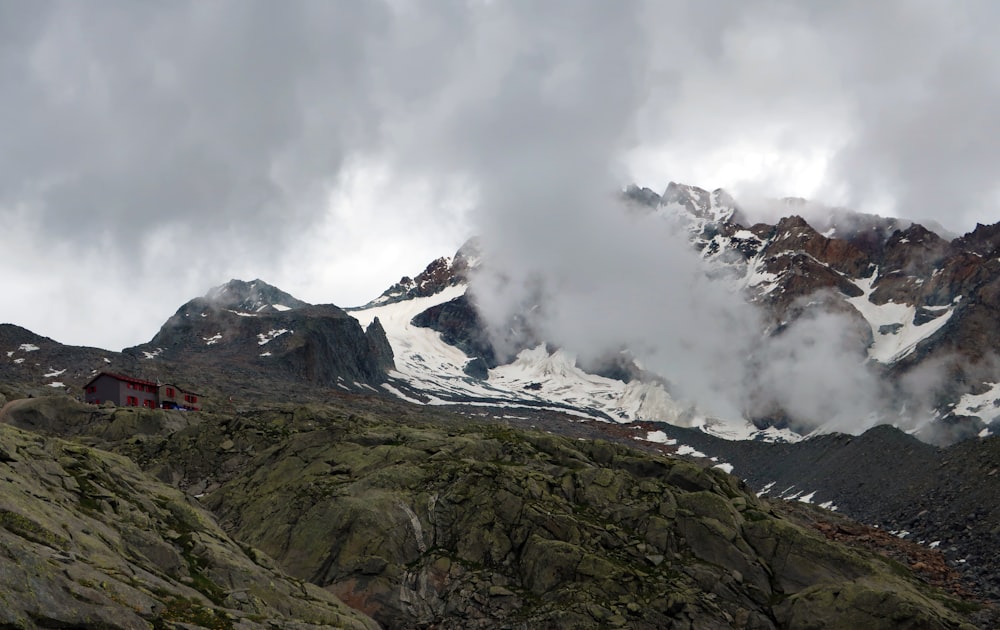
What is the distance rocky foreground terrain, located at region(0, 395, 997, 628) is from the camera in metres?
29.4

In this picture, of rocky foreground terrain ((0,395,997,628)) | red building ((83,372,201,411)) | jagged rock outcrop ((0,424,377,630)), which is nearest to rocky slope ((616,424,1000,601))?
rocky foreground terrain ((0,395,997,628))

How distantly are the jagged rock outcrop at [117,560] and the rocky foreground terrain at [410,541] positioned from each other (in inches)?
4.6

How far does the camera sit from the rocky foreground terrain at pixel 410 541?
2936 centimetres

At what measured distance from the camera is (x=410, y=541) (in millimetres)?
50375

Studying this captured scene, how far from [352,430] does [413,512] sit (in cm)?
1835

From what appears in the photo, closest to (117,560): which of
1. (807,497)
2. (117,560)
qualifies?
(117,560)

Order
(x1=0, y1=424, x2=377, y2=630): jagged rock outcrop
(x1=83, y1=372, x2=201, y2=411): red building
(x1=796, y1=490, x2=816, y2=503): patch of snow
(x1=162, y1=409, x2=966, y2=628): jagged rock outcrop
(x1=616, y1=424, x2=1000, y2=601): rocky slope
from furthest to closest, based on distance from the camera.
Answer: (x1=796, y1=490, x2=816, y2=503): patch of snow < (x1=83, y1=372, x2=201, y2=411): red building < (x1=616, y1=424, x2=1000, y2=601): rocky slope < (x1=162, y1=409, x2=966, y2=628): jagged rock outcrop < (x1=0, y1=424, x2=377, y2=630): jagged rock outcrop

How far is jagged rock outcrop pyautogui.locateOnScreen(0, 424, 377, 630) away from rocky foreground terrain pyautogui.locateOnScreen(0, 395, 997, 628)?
12 centimetres

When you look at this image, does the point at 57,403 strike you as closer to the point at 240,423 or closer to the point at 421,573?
the point at 240,423

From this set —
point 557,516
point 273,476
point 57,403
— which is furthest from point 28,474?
point 57,403

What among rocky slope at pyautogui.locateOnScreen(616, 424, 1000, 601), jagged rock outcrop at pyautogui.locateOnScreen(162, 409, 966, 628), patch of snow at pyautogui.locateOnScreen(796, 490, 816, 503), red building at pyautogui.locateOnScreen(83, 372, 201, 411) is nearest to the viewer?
jagged rock outcrop at pyautogui.locateOnScreen(162, 409, 966, 628)

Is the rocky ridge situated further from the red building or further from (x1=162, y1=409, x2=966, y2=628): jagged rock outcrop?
the red building

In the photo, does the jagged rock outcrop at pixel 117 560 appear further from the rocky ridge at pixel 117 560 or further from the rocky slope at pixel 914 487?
the rocky slope at pixel 914 487

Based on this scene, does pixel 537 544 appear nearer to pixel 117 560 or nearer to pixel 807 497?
pixel 117 560
